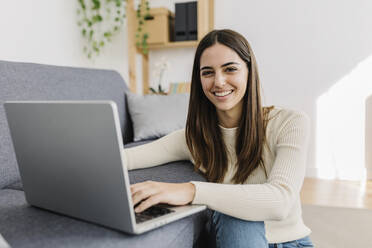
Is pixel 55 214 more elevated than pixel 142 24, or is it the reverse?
pixel 142 24

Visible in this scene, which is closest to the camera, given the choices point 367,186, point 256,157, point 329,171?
point 256,157

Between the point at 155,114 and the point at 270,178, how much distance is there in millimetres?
1305

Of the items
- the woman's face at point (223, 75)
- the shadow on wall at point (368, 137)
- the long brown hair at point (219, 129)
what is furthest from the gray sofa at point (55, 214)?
the shadow on wall at point (368, 137)

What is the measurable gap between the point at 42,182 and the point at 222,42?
0.65 metres

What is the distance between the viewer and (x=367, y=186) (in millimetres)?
2520

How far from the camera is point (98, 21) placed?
2.89 m

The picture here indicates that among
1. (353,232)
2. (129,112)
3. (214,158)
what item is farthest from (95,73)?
(353,232)

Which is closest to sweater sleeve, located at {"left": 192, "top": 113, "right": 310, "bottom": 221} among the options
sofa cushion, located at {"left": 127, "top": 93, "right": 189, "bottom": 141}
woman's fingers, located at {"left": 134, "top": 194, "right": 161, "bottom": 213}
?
woman's fingers, located at {"left": 134, "top": 194, "right": 161, "bottom": 213}

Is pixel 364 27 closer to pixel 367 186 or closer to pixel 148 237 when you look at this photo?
pixel 367 186

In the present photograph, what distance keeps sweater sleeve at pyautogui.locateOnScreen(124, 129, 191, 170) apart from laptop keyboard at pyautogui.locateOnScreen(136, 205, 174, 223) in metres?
0.49

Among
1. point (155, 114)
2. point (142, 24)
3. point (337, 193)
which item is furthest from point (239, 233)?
point (142, 24)

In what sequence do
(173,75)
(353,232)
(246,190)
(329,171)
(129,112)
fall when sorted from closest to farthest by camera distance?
(246,190), (353,232), (129,112), (329,171), (173,75)

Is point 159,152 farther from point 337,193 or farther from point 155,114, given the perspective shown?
point 337,193

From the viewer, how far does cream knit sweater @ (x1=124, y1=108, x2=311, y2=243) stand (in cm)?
80
